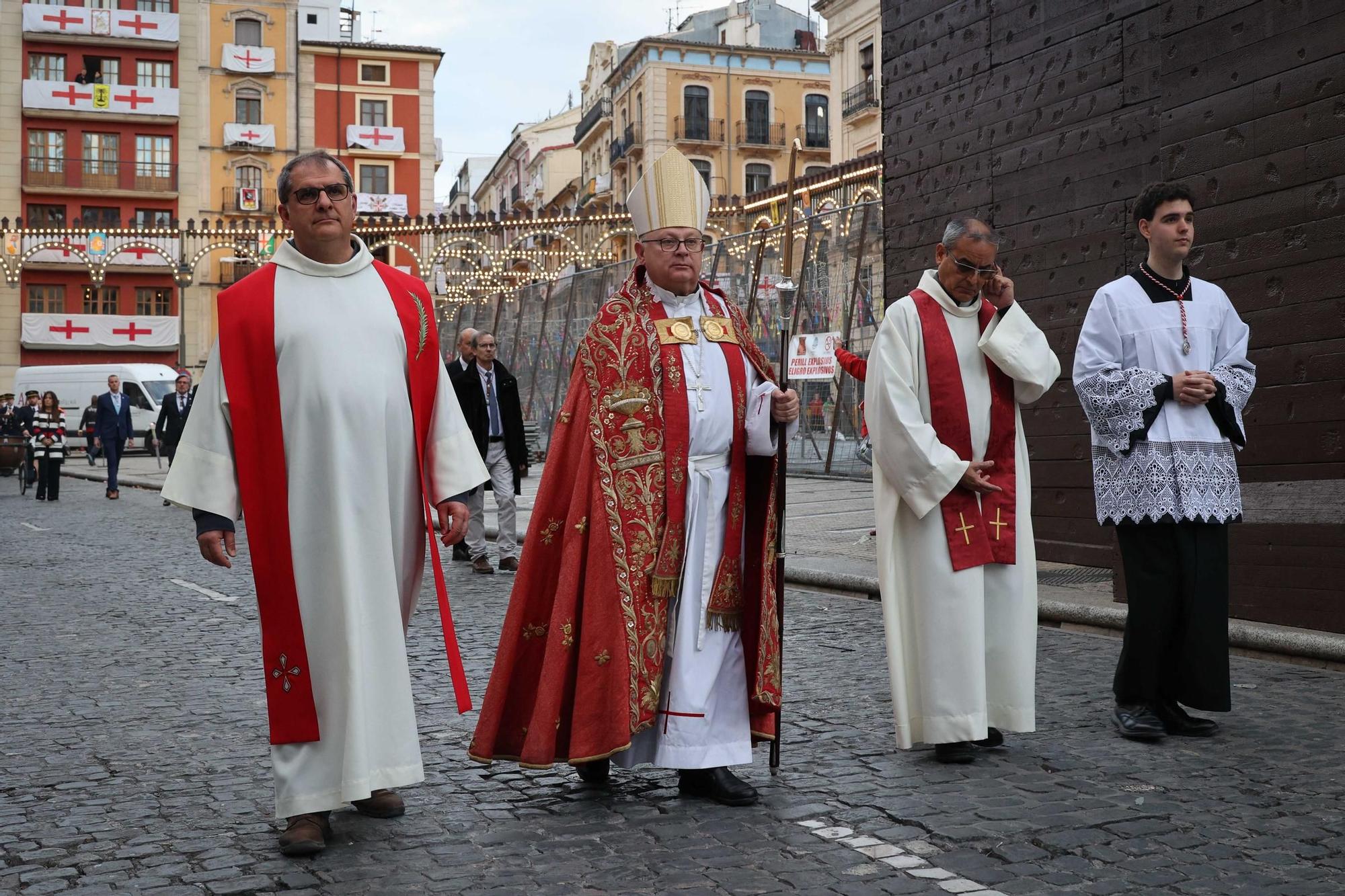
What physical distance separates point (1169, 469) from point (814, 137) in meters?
56.9

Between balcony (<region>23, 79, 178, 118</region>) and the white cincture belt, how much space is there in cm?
5551

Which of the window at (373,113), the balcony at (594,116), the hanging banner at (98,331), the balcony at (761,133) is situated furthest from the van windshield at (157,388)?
the balcony at (594,116)

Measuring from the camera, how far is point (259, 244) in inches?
1139

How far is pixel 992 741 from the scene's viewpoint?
5.47 metres

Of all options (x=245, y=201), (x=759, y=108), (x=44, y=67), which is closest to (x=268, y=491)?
(x=245, y=201)

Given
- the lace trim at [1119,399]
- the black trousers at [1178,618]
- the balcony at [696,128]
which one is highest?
the balcony at [696,128]

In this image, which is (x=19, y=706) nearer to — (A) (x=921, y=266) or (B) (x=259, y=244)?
(A) (x=921, y=266)

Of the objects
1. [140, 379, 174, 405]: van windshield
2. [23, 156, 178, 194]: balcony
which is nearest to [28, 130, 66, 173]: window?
[23, 156, 178, 194]: balcony

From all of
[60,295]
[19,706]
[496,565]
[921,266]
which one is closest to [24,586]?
[496,565]

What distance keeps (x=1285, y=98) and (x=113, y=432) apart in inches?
785

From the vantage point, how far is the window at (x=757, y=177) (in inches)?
2369

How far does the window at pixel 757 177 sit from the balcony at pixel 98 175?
21.8m

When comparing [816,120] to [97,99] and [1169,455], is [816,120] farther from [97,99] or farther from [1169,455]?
[1169,455]

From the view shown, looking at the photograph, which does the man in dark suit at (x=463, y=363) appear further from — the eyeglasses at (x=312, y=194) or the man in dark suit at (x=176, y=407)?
the man in dark suit at (x=176, y=407)
